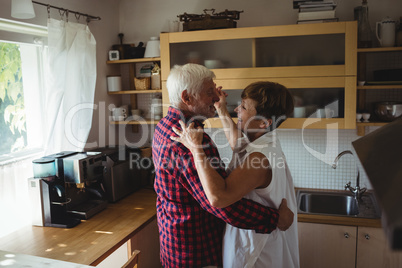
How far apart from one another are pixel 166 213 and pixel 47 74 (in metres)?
1.33

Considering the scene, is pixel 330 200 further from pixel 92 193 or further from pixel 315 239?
pixel 92 193

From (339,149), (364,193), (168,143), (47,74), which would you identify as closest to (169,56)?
(47,74)

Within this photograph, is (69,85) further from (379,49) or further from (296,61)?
(379,49)

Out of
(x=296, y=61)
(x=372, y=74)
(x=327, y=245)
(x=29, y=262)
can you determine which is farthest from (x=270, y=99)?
(x=372, y=74)

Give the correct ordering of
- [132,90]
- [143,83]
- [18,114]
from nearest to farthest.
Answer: [18,114], [143,83], [132,90]

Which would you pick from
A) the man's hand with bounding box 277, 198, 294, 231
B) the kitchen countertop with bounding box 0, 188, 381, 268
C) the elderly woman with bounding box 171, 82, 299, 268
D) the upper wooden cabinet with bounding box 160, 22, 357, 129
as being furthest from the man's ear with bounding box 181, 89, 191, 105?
the upper wooden cabinet with bounding box 160, 22, 357, 129

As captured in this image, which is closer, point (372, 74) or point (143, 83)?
point (372, 74)

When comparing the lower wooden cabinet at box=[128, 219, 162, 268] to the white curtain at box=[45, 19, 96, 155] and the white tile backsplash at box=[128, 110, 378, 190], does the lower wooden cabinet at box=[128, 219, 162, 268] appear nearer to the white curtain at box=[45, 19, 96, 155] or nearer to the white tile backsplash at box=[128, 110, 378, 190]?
the white curtain at box=[45, 19, 96, 155]

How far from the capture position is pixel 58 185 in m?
2.14

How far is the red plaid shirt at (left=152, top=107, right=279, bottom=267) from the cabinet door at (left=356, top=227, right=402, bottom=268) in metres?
1.12

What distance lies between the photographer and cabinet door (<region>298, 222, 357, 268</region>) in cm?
234

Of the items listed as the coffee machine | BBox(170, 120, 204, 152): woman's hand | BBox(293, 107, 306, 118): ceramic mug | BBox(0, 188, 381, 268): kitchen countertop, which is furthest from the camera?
BBox(293, 107, 306, 118): ceramic mug

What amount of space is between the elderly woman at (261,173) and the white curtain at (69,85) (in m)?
1.21

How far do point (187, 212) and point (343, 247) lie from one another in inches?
52.0
